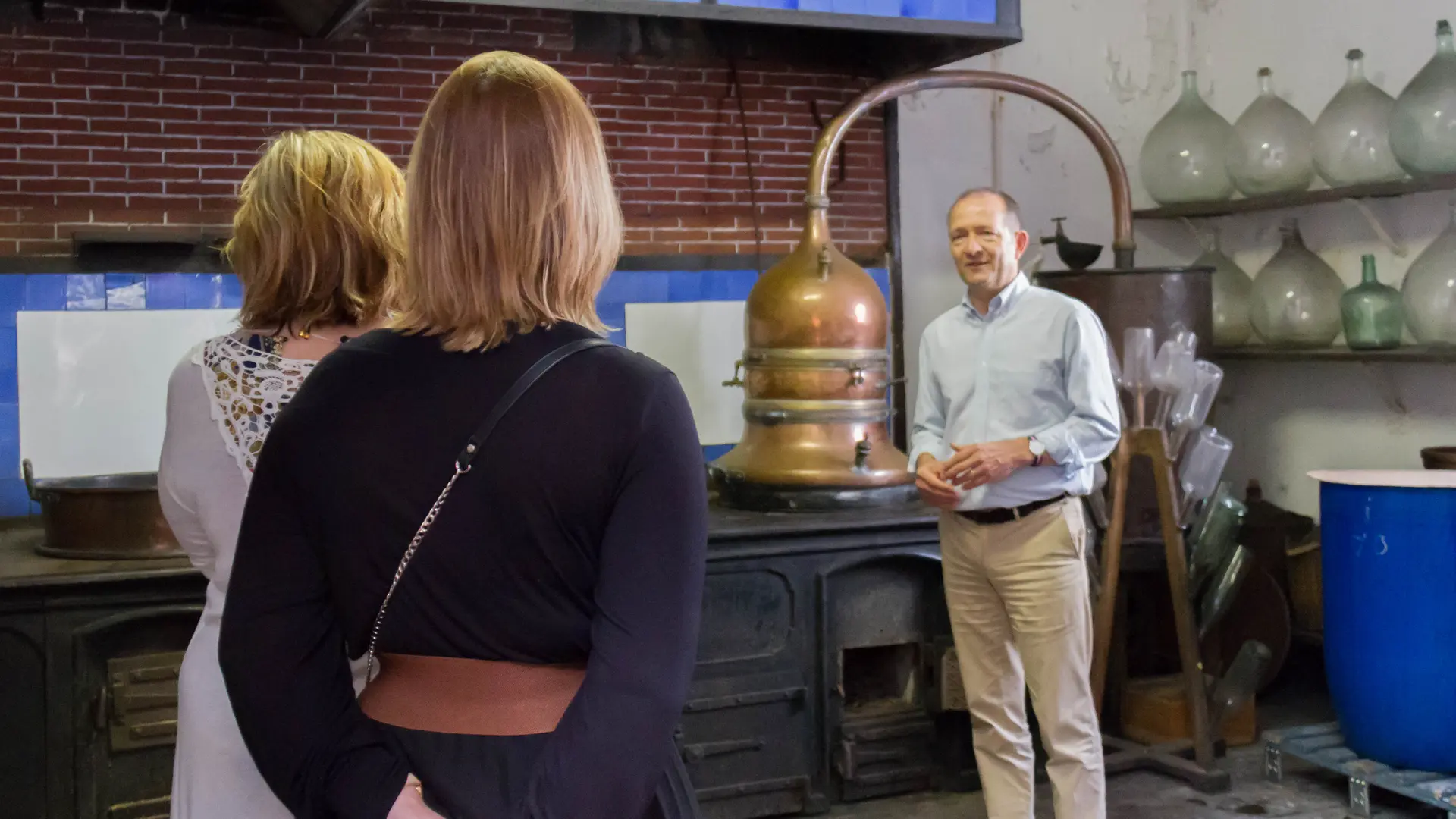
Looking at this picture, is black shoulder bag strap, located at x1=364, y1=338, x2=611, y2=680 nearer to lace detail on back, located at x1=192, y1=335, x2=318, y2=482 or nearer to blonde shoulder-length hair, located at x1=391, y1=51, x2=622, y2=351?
blonde shoulder-length hair, located at x1=391, y1=51, x2=622, y2=351

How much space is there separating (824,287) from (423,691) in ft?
9.22

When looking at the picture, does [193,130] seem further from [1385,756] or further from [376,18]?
[1385,756]

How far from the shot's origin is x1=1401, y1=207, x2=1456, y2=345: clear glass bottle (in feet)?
13.3

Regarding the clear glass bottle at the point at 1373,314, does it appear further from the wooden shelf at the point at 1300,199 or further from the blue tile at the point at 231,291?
the blue tile at the point at 231,291

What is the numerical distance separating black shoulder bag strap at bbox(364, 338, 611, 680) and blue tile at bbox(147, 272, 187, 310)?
3107 mm

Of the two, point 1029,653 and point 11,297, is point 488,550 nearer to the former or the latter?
point 1029,653

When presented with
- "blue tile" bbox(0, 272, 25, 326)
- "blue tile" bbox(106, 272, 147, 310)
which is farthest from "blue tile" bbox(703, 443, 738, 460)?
"blue tile" bbox(0, 272, 25, 326)

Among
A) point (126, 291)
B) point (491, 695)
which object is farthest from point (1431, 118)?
point (126, 291)

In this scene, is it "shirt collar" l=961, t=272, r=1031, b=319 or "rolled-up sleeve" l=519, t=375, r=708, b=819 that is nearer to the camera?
"rolled-up sleeve" l=519, t=375, r=708, b=819

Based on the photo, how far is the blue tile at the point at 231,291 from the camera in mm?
4082

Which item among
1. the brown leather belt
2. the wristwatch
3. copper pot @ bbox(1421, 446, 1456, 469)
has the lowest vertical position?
the brown leather belt

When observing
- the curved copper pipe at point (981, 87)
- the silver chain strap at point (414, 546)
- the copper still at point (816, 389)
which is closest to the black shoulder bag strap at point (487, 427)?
the silver chain strap at point (414, 546)

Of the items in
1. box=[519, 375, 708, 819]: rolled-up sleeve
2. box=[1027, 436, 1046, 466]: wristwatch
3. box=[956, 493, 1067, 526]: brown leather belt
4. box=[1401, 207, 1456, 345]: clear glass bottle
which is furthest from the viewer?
box=[1401, 207, 1456, 345]: clear glass bottle

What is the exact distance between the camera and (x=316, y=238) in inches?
68.2
